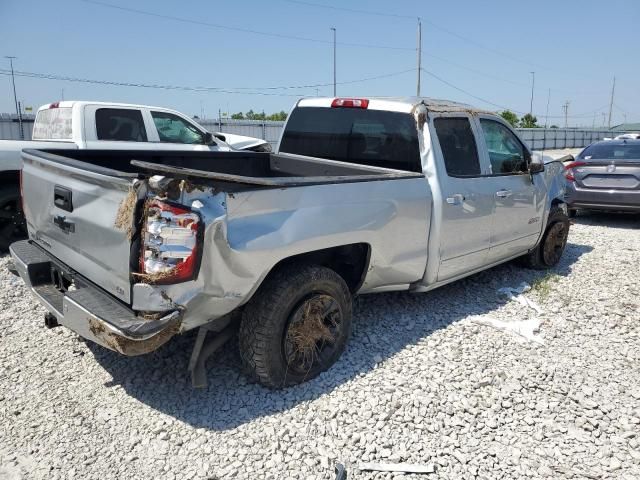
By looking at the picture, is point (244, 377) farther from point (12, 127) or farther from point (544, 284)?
point (12, 127)

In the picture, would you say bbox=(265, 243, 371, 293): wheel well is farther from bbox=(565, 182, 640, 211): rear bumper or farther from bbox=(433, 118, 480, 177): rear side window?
bbox=(565, 182, 640, 211): rear bumper

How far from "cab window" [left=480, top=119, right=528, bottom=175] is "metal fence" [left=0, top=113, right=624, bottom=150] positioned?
211 centimetres

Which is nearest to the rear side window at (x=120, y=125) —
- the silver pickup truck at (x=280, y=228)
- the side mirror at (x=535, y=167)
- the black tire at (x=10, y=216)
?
Answer: the black tire at (x=10, y=216)

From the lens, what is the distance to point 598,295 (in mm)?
5184

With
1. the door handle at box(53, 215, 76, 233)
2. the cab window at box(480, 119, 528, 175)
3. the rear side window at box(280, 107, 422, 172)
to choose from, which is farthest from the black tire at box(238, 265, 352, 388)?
the cab window at box(480, 119, 528, 175)

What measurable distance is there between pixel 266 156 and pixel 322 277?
7.19 feet

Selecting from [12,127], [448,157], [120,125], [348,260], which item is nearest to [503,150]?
[448,157]

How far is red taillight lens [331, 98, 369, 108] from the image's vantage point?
4348mm

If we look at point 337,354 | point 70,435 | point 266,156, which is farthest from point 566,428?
point 266,156

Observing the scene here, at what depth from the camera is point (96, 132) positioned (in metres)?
7.36

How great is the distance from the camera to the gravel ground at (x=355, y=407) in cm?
269

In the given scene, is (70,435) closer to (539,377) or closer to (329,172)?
(329,172)

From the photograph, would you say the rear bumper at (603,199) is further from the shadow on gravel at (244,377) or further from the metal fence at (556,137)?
the metal fence at (556,137)

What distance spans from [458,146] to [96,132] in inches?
214
